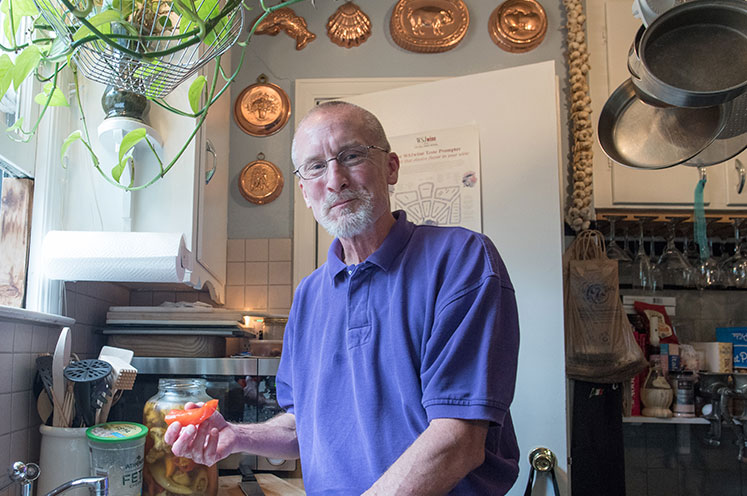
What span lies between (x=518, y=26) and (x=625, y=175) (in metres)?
0.73

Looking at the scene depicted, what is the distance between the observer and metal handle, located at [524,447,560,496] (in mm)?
1883

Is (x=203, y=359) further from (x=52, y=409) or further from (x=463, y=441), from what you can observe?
(x=463, y=441)

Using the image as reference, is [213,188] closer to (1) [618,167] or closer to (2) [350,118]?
(2) [350,118]

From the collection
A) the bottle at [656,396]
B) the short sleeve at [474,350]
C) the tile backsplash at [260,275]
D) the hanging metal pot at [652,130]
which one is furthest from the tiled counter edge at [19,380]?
the bottle at [656,396]

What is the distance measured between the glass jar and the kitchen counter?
0.26ft

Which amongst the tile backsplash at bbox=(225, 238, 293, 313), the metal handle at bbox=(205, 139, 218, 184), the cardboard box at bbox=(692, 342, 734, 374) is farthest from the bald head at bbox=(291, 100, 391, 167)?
the cardboard box at bbox=(692, 342, 734, 374)

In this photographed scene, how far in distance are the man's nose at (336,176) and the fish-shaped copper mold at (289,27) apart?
170 cm

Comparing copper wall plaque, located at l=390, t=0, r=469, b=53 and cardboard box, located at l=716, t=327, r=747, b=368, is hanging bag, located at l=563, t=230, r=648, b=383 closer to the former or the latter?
cardboard box, located at l=716, t=327, r=747, b=368

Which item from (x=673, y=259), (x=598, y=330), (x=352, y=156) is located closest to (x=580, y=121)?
(x=673, y=259)

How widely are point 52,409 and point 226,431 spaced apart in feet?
1.70

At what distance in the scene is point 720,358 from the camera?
277 cm

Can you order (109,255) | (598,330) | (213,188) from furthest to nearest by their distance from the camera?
(598,330) < (213,188) < (109,255)

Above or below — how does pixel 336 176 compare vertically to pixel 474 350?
above

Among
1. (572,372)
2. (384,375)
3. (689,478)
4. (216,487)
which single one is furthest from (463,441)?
(689,478)
